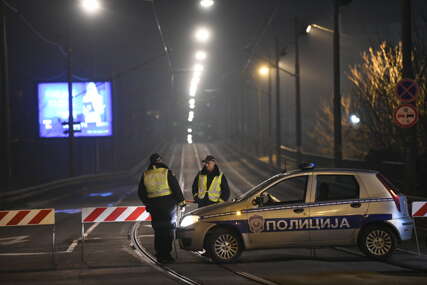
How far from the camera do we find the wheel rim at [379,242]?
12133 mm

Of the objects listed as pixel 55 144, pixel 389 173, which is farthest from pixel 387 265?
pixel 55 144

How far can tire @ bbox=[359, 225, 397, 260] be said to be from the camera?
39.8 feet

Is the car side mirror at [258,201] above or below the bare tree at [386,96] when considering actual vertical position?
below

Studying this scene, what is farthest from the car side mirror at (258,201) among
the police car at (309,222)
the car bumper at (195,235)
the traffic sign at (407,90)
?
the traffic sign at (407,90)

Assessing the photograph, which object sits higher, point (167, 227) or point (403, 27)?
point (403, 27)

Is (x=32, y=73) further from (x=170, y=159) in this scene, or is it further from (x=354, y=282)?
(x=354, y=282)

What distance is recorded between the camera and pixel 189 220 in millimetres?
12609

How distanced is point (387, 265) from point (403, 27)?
8508 mm

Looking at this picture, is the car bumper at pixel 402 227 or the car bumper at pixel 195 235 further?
the car bumper at pixel 195 235

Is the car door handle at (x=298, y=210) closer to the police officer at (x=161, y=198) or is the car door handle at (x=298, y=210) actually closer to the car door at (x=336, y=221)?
the car door at (x=336, y=221)

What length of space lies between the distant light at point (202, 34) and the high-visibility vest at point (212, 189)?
129 ft

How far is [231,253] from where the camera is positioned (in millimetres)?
12320

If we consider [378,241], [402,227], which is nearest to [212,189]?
[378,241]

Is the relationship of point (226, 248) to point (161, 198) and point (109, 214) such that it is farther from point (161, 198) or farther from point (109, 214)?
point (109, 214)
